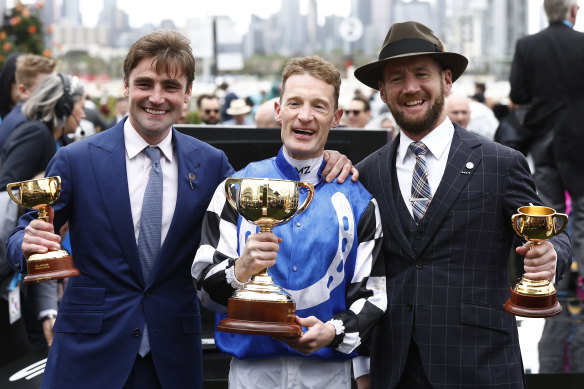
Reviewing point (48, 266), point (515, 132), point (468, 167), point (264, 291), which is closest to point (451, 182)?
point (468, 167)

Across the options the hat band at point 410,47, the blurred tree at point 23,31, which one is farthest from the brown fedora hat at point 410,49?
the blurred tree at point 23,31

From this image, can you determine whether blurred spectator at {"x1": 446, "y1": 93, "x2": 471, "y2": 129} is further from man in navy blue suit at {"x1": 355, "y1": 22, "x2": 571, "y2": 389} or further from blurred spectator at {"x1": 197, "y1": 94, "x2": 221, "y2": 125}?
man in navy blue suit at {"x1": 355, "y1": 22, "x2": 571, "y2": 389}

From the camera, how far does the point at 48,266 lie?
10.8 feet

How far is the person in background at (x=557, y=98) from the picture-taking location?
7.86 m

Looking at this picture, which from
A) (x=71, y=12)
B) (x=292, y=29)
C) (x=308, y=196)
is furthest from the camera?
(x=71, y=12)

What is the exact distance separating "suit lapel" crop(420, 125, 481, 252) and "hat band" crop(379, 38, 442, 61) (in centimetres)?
42

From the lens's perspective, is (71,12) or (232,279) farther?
(71,12)

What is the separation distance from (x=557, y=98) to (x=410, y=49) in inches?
184

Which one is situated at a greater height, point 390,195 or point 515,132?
point 390,195

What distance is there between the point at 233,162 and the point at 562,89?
3562 millimetres

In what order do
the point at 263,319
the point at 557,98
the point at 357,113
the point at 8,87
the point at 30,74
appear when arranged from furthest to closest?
the point at 357,113
the point at 8,87
the point at 557,98
the point at 30,74
the point at 263,319

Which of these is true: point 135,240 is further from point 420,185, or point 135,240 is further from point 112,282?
point 420,185

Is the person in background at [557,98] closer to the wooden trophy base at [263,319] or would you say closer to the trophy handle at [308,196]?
the trophy handle at [308,196]

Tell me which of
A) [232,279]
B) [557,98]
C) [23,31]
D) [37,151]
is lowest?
[232,279]
